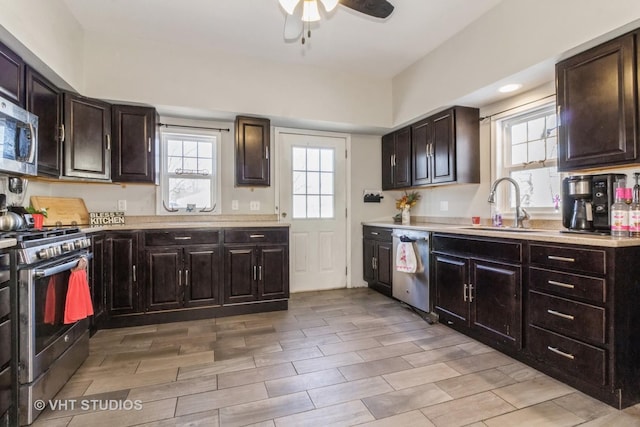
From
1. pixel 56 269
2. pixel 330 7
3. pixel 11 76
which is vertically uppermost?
pixel 330 7

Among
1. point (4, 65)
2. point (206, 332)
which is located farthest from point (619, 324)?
point (4, 65)

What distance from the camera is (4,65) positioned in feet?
6.83

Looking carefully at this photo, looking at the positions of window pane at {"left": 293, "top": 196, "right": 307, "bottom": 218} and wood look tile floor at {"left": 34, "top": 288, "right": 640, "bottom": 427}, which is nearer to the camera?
wood look tile floor at {"left": 34, "top": 288, "right": 640, "bottom": 427}

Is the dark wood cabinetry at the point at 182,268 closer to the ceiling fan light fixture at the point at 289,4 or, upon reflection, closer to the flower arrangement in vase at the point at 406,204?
the ceiling fan light fixture at the point at 289,4

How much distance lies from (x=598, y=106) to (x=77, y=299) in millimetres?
3537

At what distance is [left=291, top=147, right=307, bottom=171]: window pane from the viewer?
417 cm

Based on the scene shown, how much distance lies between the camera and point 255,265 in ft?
11.1

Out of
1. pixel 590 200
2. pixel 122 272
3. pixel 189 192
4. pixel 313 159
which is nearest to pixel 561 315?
pixel 590 200

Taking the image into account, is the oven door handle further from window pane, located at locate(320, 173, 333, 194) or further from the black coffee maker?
the black coffee maker

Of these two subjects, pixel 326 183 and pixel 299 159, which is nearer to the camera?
pixel 299 159

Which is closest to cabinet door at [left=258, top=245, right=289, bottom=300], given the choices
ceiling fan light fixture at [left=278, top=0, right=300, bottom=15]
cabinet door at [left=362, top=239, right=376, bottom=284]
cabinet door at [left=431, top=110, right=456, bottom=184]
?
cabinet door at [left=362, top=239, right=376, bottom=284]

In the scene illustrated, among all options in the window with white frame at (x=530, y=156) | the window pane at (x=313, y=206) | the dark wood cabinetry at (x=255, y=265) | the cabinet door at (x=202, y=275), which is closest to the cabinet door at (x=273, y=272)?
the dark wood cabinetry at (x=255, y=265)

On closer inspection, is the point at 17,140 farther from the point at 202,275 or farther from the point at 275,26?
the point at 275,26

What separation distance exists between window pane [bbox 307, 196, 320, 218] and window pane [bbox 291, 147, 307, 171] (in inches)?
16.5
